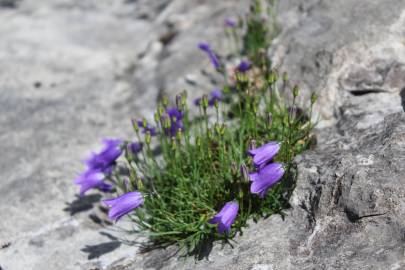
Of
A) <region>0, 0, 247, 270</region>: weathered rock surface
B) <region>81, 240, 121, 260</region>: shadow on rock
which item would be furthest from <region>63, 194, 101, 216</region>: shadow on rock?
<region>81, 240, 121, 260</region>: shadow on rock

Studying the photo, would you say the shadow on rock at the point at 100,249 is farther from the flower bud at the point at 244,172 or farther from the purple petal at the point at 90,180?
the flower bud at the point at 244,172

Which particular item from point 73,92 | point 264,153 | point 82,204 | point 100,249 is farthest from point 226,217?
point 73,92

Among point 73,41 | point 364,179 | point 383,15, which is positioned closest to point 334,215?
point 364,179

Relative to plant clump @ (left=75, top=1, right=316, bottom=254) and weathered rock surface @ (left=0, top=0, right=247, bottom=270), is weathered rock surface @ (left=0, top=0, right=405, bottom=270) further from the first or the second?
plant clump @ (left=75, top=1, right=316, bottom=254)

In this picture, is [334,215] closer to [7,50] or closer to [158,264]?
[158,264]

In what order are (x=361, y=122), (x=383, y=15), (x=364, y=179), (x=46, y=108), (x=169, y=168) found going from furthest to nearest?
(x=46, y=108) < (x=383, y=15) < (x=169, y=168) < (x=361, y=122) < (x=364, y=179)

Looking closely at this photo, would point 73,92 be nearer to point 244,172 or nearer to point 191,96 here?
point 191,96

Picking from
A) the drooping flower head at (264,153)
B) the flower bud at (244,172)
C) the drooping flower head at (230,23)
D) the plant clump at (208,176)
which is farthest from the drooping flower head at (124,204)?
the drooping flower head at (230,23)
